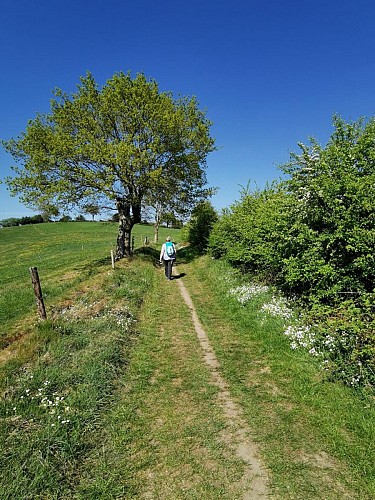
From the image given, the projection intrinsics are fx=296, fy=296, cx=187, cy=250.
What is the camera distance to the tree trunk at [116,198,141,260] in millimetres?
21594

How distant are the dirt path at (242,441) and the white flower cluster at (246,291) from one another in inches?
168

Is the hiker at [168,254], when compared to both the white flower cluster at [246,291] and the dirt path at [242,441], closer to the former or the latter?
the white flower cluster at [246,291]

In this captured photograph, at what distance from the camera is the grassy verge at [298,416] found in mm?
3981

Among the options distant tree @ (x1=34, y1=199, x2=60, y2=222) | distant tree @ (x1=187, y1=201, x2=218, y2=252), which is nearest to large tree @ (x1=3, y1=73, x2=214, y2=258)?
distant tree @ (x1=34, y1=199, x2=60, y2=222)

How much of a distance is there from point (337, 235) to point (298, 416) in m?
4.62

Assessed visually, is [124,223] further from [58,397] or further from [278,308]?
[58,397]

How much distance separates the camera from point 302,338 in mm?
7500

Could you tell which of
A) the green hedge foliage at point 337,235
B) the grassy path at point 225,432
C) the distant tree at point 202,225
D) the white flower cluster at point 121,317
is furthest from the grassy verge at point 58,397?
the distant tree at point 202,225

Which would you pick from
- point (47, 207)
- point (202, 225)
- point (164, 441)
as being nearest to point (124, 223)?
point (47, 207)

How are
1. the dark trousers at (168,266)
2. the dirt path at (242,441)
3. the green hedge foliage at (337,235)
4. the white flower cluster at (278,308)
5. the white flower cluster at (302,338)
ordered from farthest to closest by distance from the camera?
the dark trousers at (168,266), the white flower cluster at (278,308), the white flower cluster at (302,338), the green hedge foliage at (337,235), the dirt path at (242,441)

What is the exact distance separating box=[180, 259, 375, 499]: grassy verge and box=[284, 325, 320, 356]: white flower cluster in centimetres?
18

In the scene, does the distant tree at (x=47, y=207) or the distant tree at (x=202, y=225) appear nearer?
the distant tree at (x=47, y=207)

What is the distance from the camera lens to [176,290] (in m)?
14.8

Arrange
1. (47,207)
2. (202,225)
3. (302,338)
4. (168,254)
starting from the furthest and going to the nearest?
(202,225), (47,207), (168,254), (302,338)
